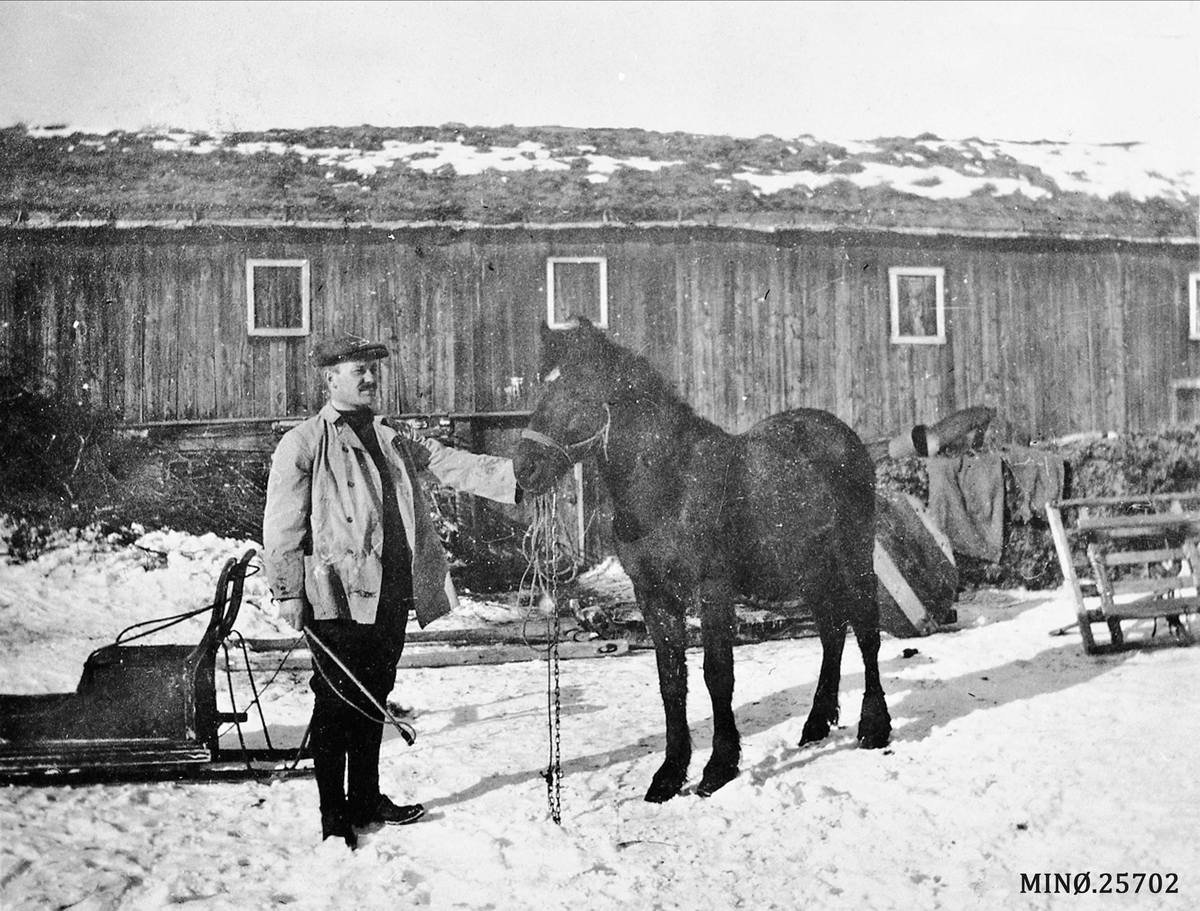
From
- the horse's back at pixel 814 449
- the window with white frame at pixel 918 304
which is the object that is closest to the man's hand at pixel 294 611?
the horse's back at pixel 814 449

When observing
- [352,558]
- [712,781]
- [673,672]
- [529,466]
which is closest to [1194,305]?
[673,672]

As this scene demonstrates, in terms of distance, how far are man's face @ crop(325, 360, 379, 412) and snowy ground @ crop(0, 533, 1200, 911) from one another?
1152mm

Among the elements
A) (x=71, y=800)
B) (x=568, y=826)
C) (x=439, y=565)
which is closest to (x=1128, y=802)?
(x=568, y=826)

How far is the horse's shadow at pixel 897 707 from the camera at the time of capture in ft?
10.3

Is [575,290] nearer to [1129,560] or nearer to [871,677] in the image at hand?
[871,677]

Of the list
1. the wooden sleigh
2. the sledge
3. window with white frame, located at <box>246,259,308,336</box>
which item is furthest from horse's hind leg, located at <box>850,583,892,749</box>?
Answer: window with white frame, located at <box>246,259,308,336</box>

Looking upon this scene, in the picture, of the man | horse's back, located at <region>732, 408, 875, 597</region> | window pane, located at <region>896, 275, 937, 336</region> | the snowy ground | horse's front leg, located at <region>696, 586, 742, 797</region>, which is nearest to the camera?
the snowy ground

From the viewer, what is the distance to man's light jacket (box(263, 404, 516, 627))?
2.77 meters

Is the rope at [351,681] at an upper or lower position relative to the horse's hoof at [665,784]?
upper

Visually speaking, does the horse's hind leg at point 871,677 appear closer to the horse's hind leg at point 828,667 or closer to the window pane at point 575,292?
the horse's hind leg at point 828,667

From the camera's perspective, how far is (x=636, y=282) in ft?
12.7

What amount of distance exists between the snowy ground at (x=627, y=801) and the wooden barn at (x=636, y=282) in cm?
105

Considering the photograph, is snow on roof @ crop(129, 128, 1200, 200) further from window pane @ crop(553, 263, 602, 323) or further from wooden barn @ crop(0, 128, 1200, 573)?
window pane @ crop(553, 263, 602, 323)

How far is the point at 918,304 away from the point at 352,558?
2986 millimetres
